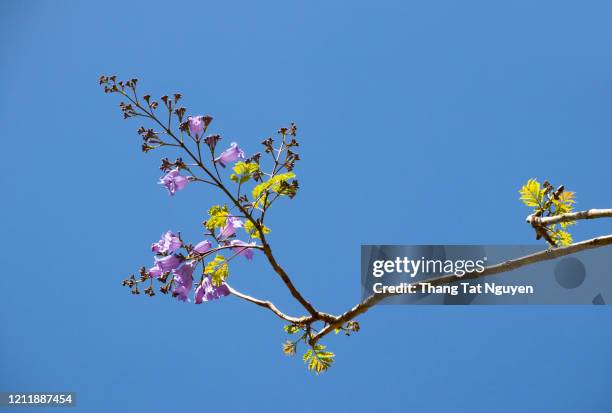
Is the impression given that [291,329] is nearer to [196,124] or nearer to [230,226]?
[230,226]

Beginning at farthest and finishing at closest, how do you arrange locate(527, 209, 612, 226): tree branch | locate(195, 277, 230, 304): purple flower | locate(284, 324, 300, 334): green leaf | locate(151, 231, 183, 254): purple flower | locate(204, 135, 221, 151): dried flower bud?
1. locate(284, 324, 300, 334): green leaf
2. locate(195, 277, 230, 304): purple flower
3. locate(151, 231, 183, 254): purple flower
4. locate(204, 135, 221, 151): dried flower bud
5. locate(527, 209, 612, 226): tree branch

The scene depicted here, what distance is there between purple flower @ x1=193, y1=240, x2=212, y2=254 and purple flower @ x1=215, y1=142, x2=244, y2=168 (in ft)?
0.80

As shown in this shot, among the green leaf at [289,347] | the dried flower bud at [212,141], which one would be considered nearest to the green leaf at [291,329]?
the green leaf at [289,347]

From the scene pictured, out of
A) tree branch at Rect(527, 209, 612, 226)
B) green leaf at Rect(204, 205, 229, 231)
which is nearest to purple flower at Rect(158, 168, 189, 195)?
green leaf at Rect(204, 205, 229, 231)

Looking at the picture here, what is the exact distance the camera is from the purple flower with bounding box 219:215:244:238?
2.13 metres

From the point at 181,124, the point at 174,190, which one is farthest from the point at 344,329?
the point at 181,124

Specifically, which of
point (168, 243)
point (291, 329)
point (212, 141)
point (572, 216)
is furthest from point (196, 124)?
point (572, 216)

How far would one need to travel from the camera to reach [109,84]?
200 centimetres

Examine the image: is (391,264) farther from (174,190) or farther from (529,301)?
(174,190)

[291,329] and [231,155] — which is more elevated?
[231,155]

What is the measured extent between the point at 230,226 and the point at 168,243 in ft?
0.74

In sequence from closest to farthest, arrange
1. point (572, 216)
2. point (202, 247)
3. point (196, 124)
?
point (572, 216), point (196, 124), point (202, 247)

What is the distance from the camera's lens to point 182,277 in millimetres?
2008

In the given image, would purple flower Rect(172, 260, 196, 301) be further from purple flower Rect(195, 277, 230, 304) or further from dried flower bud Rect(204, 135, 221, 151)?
dried flower bud Rect(204, 135, 221, 151)
